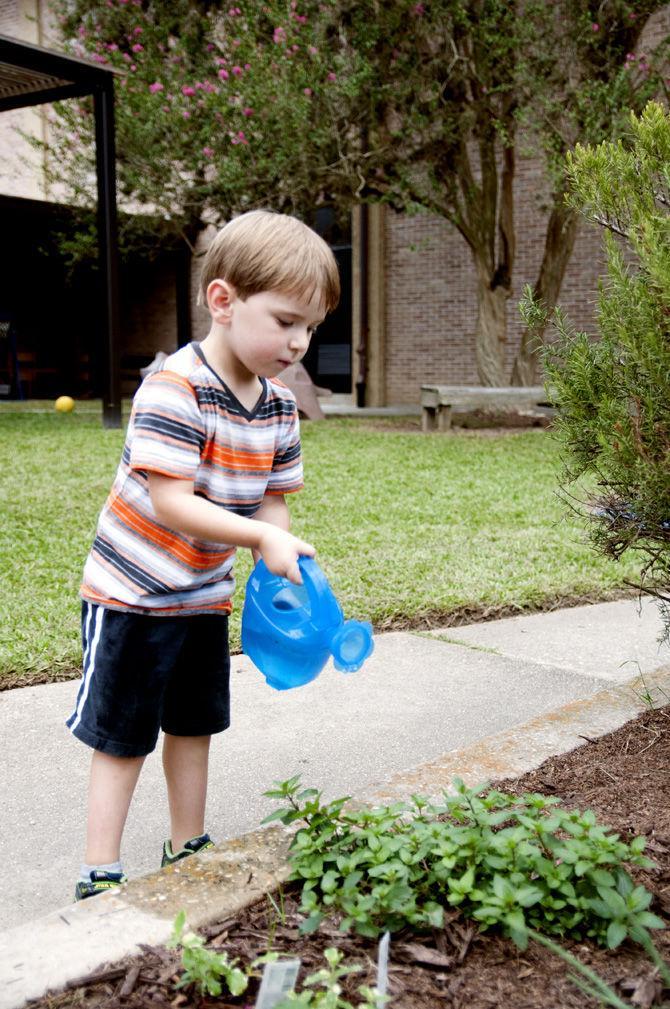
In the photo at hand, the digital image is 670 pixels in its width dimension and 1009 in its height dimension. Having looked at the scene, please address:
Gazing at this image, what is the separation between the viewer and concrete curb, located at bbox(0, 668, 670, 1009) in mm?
1438

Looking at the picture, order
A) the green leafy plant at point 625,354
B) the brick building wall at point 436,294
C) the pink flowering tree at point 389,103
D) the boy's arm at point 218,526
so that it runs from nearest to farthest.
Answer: the boy's arm at point 218,526 < the green leafy plant at point 625,354 < the pink flowering tree at point 389,103 < the brick building wall at point 436,294

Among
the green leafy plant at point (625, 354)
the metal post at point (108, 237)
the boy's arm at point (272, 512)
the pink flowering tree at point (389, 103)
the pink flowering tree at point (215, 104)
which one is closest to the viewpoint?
the green leafy plant at point (625, 354)

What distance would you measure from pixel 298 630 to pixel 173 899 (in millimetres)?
517

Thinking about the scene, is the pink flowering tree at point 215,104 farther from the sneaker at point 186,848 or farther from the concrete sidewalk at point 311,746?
the sneaker at point 186,848

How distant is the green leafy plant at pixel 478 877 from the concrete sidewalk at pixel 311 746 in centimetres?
17

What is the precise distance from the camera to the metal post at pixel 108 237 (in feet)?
37.9

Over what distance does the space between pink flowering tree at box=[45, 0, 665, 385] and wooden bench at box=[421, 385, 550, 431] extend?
5.02 ft

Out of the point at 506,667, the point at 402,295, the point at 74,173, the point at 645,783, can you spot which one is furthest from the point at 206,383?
the point at 402,295

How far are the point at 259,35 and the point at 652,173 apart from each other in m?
12.3

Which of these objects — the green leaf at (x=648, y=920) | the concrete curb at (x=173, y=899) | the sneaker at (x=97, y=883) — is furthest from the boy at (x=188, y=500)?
the green leaf at (x=648, y=920)

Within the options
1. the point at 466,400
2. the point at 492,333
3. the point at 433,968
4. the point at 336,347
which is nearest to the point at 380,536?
the point at 433,968

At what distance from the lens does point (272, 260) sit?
1.84 m

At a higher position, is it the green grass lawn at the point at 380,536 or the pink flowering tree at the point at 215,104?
the pink flowering tree at the point at 215,104

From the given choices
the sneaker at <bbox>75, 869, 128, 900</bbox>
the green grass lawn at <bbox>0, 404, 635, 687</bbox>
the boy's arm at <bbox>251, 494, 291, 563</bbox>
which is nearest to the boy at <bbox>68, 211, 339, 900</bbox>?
the sneaker at <bbox>75, 869, 128, 900</bbox>
